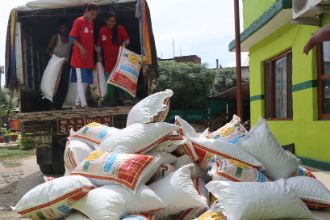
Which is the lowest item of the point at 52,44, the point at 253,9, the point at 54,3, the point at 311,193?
the point at 311,193

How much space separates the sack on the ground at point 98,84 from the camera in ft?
21.9

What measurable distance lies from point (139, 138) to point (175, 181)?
1.64 ft

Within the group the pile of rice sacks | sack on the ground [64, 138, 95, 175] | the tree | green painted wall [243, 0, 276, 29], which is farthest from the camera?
green painted wall [243, 0, 276, 29]

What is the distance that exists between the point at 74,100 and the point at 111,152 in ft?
13.0

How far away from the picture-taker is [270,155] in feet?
10.1

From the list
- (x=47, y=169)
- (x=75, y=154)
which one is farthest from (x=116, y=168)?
(x=47, y=169)

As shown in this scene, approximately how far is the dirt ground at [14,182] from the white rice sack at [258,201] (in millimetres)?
2785

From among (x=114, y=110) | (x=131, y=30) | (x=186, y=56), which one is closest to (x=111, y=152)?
(x=114, y=110)

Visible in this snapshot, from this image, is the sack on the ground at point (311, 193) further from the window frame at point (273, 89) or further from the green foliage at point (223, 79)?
the green foliage at point (223, 79)

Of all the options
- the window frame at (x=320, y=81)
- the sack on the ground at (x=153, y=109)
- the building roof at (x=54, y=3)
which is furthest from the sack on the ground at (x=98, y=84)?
the sack on the ground at (x=153, y=109)

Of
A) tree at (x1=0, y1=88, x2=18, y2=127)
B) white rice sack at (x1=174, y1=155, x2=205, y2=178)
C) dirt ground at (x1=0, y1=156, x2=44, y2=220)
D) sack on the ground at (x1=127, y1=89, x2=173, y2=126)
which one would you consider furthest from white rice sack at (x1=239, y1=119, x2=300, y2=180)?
tree at (x1=0, y1=88, x2=18, y2=127)

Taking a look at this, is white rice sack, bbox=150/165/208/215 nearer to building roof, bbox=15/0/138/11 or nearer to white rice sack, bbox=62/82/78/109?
white rice sack, bbox=62/82/78/109

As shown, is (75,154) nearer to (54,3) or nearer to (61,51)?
(54,3)

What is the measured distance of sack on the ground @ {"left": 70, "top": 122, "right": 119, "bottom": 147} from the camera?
372 cm
